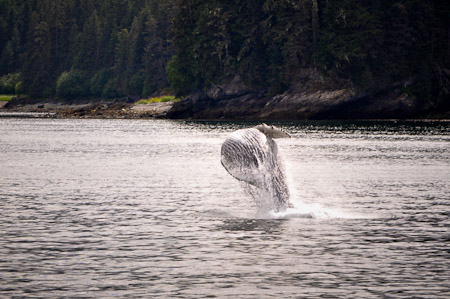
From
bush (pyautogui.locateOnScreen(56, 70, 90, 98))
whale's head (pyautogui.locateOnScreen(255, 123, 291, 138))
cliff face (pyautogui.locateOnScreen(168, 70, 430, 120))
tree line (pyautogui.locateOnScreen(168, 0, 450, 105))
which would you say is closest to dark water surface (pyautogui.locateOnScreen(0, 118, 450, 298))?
whale's head (pyautogui.locateOnScreen(255, 123, 291, 138))

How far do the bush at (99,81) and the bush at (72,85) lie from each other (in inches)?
103

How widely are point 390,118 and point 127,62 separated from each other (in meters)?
88.1

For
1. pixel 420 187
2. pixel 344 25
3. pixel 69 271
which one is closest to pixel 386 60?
pixel 344 25

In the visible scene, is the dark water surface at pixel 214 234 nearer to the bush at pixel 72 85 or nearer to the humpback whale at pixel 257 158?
the humpback whale at pixel 257 158

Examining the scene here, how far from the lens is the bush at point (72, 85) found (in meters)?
192

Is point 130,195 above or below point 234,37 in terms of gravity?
below

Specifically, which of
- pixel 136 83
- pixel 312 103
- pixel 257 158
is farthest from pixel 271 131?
pixel 136 83

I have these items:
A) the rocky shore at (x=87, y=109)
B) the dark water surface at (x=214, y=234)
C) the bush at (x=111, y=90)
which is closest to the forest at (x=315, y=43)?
the rocky shore at (x=87, y=109)

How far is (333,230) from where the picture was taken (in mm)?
23500

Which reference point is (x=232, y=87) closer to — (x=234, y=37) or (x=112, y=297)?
(x=234, y=37)

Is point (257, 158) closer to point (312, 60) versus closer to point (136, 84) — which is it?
point (312, 60)

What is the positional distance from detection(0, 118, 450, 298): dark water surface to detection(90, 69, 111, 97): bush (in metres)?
147

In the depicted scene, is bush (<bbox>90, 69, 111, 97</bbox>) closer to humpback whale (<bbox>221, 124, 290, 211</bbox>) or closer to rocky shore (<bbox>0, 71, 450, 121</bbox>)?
rocky shore (<bbox>0, 71, 450, 121</bbox>)

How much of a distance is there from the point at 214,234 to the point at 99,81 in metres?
175
